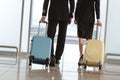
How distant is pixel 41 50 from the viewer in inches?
194

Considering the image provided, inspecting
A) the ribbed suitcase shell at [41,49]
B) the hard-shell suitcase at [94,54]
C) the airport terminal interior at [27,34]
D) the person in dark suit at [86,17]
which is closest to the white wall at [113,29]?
the airport terminal interior at [27,34]

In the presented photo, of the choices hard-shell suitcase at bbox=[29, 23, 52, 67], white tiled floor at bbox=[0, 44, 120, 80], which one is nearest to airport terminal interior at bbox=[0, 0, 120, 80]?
white tiled floor at bbox=[0, 44, 120, 80]

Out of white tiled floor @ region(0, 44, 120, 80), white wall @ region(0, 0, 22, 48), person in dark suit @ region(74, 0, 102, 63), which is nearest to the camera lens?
white tiled floor @ region(0, 44, 120, 80)

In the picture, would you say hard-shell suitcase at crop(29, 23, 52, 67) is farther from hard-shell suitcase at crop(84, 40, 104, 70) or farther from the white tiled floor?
hard-shell suitcase at crop(84, 40, 104, 70)

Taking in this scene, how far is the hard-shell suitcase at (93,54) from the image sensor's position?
16.5 ft

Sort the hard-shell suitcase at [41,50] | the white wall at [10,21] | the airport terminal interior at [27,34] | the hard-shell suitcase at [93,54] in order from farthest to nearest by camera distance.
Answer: the white wall at [10,21]
the airport terminal interior at [27,34]
the hard-shell suitcase at [93,54]
the hard-shell suitcase at [41,50]

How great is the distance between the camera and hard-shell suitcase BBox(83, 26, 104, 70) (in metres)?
5.03

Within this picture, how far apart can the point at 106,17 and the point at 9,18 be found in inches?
82.9

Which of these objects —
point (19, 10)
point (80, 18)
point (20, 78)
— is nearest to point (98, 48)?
point (80, 18)

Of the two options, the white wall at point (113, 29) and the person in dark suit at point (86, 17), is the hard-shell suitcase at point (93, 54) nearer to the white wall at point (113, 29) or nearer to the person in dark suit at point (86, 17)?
the person in dark suit at point (86, 17)

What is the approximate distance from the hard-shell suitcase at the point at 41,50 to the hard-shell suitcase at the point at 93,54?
2.12 ft

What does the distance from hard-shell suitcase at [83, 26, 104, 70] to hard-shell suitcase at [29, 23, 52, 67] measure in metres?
0.65

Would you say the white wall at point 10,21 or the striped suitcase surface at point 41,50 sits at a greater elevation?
the white wall at point 10,21

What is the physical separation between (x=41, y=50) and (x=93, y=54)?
0.86m
